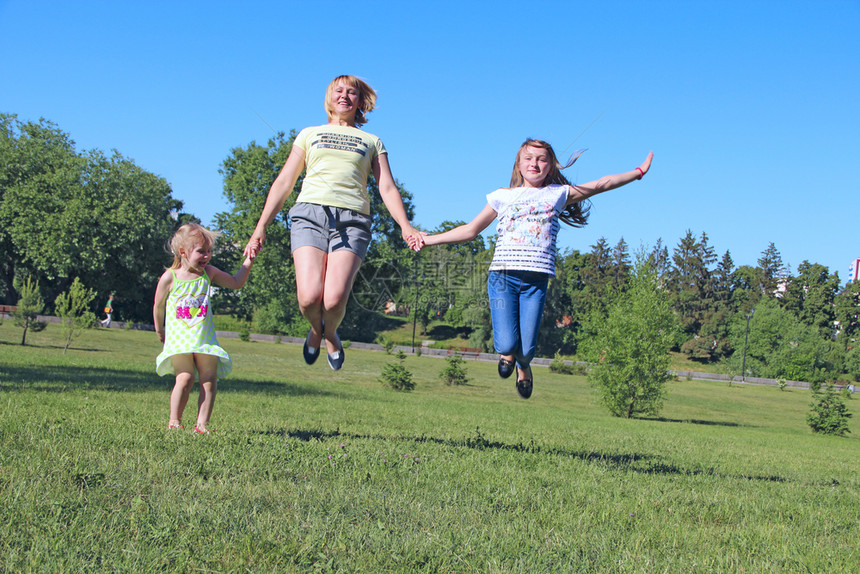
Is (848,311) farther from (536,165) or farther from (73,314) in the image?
(536,165)

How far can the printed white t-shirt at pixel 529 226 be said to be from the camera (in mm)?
7078

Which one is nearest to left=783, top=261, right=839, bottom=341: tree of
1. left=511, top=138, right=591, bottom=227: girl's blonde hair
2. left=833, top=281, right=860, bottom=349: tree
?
left=833, top=281, right=860, bottom=349: tree

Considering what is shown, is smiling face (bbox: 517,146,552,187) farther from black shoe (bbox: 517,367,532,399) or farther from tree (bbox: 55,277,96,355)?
tree (bbox: 55,277,96,355)

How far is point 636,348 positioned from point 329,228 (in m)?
22.8

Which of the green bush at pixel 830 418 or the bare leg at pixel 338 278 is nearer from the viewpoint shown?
the bare leg at pixel 338 278

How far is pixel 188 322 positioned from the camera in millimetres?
6742

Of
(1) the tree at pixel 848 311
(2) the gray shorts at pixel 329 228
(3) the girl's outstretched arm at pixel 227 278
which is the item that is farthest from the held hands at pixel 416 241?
(1) the tree at pixel 848 311

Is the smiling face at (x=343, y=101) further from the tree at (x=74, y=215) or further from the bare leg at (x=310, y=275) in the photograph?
the tree at (x=74, y=215)

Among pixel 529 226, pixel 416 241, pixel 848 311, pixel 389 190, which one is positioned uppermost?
pixel 848 311

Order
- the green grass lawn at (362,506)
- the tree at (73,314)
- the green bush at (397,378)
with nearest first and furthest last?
the green grass lawn at (362,506)
the green bush at (397,378)
the tree at (73,314)

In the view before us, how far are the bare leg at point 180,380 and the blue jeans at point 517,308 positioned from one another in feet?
10.5

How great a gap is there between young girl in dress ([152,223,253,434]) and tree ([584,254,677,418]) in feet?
74.9

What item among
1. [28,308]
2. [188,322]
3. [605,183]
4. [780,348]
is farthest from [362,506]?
[780,348]

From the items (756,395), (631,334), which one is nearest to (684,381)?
(756,395)
